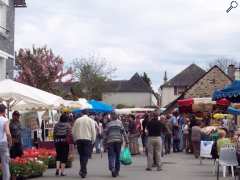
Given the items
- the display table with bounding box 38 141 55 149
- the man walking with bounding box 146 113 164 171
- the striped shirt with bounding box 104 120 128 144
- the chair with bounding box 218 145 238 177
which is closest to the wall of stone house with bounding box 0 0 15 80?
the display table with bounding box 38 141 55 149

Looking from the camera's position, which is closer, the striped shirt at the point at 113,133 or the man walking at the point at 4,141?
the man walking at the point at 4,141

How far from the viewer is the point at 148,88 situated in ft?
386

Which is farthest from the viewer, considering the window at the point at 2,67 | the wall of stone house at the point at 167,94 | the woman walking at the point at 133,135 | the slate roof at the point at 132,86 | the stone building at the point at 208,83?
the slate roof at the point at 132,86

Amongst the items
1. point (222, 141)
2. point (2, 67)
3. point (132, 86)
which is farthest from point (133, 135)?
point (132, 86)

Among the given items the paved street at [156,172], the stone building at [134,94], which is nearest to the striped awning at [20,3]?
the paved street at [156,172]

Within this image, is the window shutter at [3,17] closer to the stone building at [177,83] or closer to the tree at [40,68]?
the tree at [40,68]

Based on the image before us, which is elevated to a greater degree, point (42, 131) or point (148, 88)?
point (148, 88)

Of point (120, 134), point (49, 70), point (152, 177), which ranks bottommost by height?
point (152, 177)

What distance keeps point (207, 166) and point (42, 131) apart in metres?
9.78

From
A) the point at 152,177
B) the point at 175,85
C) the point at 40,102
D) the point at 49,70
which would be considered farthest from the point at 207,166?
the point at 175,85

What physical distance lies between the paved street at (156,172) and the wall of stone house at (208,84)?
122 feet

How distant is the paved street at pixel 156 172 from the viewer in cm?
1800

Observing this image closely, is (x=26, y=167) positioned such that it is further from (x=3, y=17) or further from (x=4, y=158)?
(x=3, y=17)

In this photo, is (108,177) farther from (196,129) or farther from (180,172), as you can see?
(196,129)
